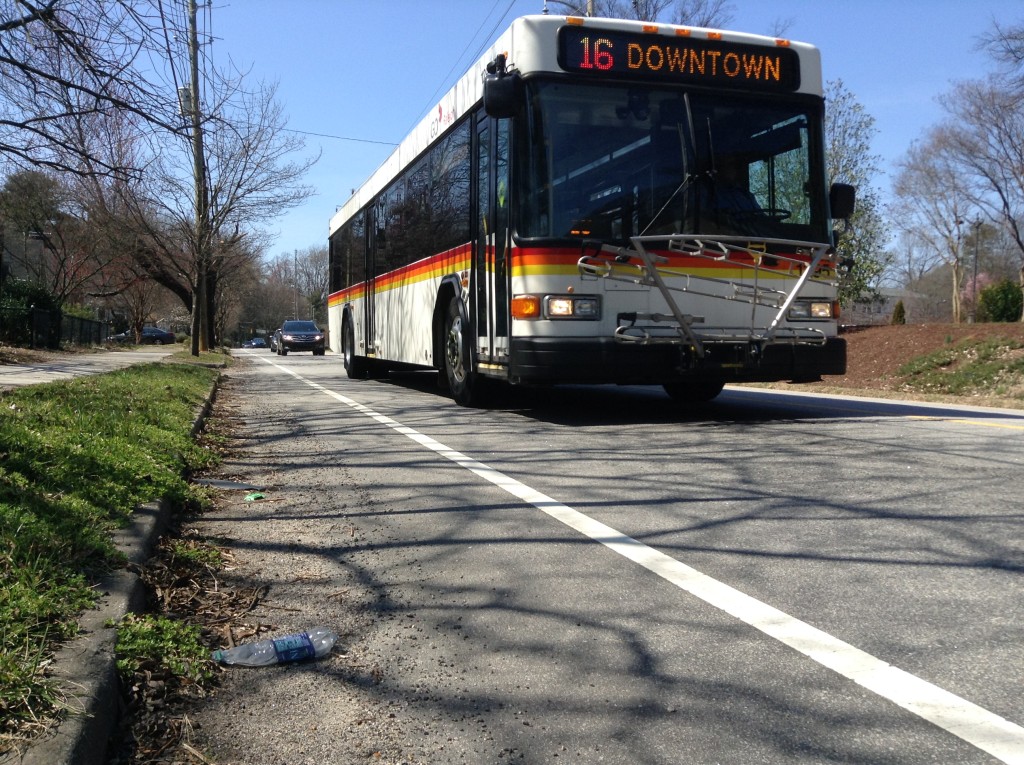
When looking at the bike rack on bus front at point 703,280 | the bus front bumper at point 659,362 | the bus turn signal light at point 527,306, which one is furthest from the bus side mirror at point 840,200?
the bus turn signal light at point 527,306

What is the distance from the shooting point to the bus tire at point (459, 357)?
10430 mm

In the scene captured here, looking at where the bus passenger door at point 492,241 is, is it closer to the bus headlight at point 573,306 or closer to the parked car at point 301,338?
the bus headlight at point 573,306

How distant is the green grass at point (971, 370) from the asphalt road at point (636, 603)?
40.1ft

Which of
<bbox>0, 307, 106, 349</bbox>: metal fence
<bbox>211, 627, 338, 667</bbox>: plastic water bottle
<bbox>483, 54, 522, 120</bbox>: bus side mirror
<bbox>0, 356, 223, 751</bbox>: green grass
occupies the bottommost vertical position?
<bbox>211, 627, 338, 667</bbox>: plastic water bottle

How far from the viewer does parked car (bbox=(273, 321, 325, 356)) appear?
4719 centimetres

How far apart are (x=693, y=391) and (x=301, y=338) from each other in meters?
38.2

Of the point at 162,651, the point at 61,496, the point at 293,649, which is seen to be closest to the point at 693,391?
the point at 61,496

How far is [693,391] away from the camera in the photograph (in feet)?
37.2

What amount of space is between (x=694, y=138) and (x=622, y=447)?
10.6 feet

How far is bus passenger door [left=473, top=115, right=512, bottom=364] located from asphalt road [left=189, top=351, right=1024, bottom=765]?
2116 mm

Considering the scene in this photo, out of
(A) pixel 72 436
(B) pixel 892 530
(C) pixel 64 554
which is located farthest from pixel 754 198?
(C) pixel 64 554

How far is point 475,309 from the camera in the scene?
10.1 meters

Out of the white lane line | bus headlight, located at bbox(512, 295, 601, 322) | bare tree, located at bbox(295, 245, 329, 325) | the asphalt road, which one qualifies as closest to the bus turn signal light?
bus headlight, located at bbox(512, 295, 601, 322)

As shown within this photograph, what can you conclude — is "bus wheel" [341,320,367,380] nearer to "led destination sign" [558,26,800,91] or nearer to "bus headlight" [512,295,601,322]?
"bus headlight" [512,295,601,322]
